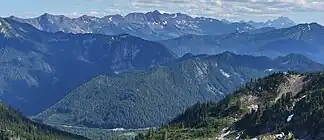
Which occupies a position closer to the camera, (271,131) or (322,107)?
(322,107)

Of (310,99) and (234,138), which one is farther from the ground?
(310,99)

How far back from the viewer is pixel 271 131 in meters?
190

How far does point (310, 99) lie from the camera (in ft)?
641

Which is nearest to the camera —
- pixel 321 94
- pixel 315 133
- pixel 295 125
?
pixel 315 133

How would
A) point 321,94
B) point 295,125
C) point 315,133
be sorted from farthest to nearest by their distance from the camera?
point 321,94 → point 295,125 → point 315,133

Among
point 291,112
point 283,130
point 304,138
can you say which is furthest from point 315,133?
point 291,112

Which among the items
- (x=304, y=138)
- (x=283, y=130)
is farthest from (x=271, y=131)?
(x=304, y=138)

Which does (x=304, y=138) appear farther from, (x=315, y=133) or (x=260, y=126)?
(x=260, y=126)

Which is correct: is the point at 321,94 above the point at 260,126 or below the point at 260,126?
above

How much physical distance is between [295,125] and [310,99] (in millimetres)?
17975

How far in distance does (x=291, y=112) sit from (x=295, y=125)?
15.1m

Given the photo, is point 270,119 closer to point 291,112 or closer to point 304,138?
point 291,112

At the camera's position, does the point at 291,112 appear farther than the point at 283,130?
Yes

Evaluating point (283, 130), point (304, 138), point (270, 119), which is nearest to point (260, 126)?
point (270, 119)
